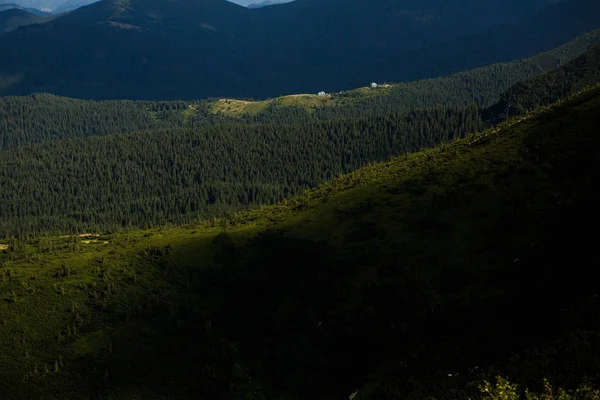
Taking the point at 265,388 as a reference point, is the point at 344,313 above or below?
above

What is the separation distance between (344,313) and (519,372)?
133 ft

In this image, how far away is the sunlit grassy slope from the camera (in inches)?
2963

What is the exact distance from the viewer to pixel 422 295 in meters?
92.6

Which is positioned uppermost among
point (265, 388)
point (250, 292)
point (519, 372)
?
point (519, 372)

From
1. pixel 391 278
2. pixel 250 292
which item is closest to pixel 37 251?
pixel 250 292

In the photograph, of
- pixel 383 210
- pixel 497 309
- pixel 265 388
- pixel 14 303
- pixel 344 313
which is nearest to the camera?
pixel 497 309

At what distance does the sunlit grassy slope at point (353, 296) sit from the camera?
75.2 meters

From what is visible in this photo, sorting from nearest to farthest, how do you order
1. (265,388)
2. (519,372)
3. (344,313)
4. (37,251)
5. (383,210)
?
(519,372) → (265,388) → (344,313) → (383,210) → (37,251)

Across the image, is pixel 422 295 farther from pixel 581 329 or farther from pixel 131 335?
pixel 131 335

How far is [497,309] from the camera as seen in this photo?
81188mm

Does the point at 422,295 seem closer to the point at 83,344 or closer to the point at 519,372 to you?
the point at 519,372

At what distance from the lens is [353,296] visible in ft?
325

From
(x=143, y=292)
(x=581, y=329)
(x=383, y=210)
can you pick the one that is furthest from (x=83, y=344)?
(x=581, y=329)

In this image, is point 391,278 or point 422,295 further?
point 391,278
